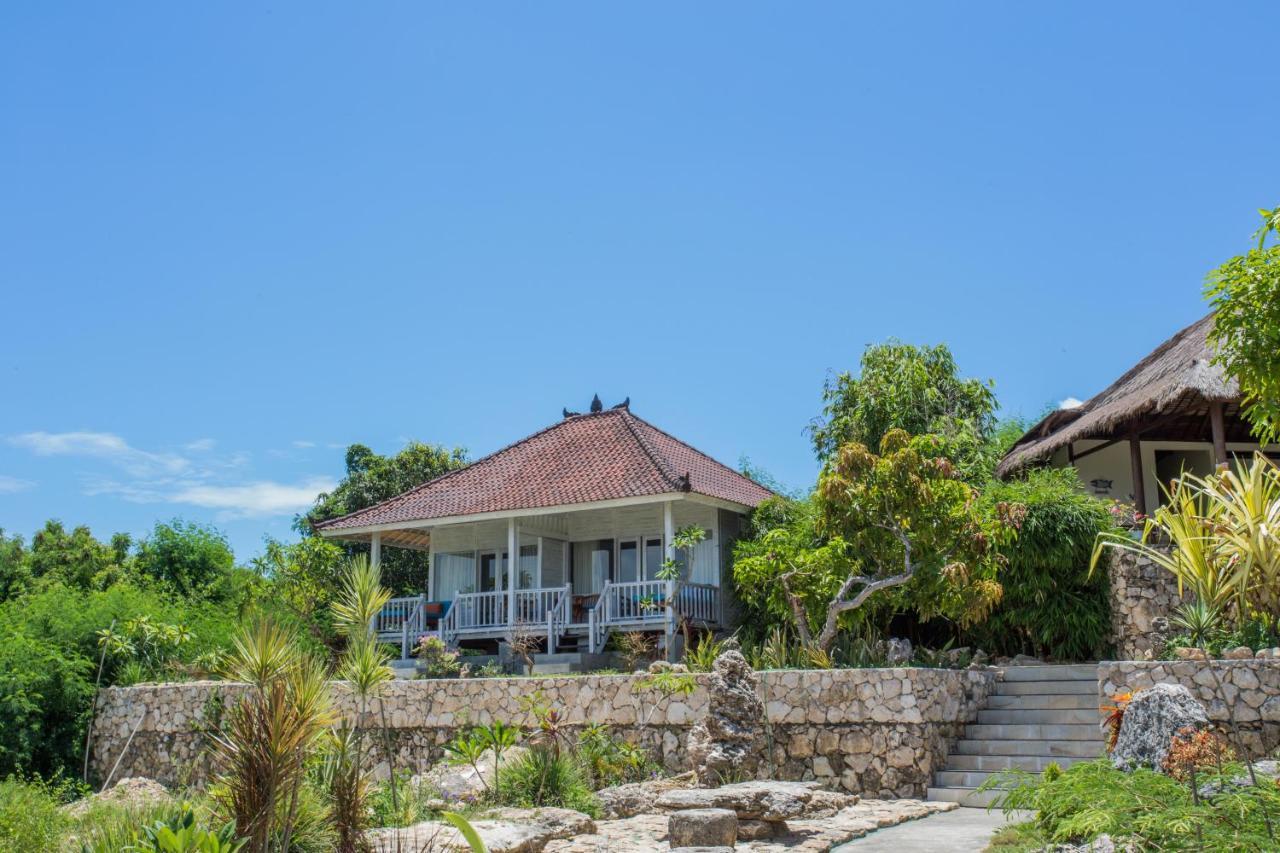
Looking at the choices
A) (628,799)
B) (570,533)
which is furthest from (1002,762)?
(570,533)

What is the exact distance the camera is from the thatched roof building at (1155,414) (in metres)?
17.2

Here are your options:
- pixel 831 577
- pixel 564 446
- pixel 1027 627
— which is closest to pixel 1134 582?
pixel 1027 627

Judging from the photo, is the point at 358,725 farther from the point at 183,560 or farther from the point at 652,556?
the point at 183,560

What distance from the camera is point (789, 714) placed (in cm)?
1466

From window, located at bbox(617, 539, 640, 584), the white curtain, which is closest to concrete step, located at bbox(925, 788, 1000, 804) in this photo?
window, located at bbox(617, 539, 640, 584)

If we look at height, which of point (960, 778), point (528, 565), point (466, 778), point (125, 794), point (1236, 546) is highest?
point (528, 565)

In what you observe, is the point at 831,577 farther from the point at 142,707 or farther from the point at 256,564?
the point at 256,564

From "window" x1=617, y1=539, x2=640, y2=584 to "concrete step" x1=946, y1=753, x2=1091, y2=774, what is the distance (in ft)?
30.5

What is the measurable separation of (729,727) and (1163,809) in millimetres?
8073

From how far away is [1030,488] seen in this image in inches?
706

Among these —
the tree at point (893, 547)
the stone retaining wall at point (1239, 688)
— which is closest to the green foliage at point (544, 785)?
the tree at point (893, 547)

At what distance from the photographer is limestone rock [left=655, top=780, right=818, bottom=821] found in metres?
11.0

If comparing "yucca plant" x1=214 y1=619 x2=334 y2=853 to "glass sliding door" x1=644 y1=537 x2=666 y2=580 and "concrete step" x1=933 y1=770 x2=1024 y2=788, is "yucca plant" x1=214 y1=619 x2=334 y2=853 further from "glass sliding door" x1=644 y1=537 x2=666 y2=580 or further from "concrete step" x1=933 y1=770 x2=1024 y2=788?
"glass sliding door" x1=644 y1=537 x2=666 y2=580

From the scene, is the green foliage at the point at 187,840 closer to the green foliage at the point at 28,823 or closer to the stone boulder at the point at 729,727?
the green foliage at the point at 28,823
